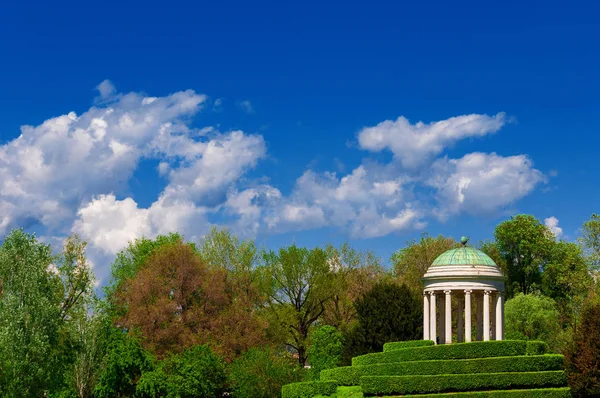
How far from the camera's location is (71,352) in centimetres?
6469

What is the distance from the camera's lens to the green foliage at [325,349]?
248 ft

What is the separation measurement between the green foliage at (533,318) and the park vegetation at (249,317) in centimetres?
14

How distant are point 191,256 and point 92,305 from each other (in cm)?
1232

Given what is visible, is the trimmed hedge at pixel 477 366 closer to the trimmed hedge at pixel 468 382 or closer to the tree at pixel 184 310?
the trimmed hedge at pixel 468 382

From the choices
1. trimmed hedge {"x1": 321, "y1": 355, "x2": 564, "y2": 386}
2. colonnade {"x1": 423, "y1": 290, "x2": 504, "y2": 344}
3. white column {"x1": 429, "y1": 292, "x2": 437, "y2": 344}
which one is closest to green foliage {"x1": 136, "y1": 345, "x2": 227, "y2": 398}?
trimmed hedge {"x1": 321, "y1": 355, "x2": 564, "y2": 386}

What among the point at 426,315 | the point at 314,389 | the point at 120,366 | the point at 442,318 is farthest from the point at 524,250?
the point at 120,366

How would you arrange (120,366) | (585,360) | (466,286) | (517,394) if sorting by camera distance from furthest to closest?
1. (120,366)
2. (466,286)
3. (585,360)
4. (517,394)

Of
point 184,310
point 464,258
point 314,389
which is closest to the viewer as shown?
point 314,389

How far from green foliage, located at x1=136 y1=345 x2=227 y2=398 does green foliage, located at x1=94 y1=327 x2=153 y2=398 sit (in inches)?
52.1

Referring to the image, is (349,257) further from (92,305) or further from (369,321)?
(92,305)

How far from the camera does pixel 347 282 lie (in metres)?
90.1

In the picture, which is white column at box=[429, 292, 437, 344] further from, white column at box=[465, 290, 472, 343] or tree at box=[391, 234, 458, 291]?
tree at box=[391, 234, 458, 291]

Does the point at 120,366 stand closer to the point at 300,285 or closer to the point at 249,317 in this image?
the point at 249,317

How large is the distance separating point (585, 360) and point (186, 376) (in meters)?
31.1
